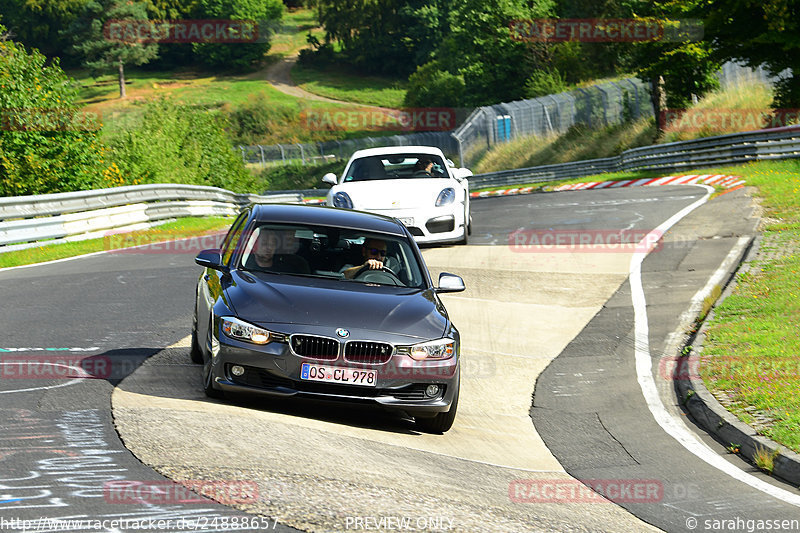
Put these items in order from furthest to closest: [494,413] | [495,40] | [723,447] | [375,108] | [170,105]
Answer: [375,108]
[495,40]
[170,105]
[494,413]
[723,447]

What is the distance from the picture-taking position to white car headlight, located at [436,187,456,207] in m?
16.7

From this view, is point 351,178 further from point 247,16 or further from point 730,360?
point 247,16

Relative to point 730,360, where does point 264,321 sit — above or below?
above

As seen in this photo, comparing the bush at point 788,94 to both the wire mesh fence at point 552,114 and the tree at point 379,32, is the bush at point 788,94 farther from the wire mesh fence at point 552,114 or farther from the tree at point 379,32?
the tree at point 379,32

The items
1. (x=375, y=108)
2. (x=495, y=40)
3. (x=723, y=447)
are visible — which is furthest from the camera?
(x=375, y=108)

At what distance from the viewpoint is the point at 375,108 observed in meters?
113

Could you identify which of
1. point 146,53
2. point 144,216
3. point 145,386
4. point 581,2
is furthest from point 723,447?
point 146,53

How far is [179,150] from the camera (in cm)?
3781

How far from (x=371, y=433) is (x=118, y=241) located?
51.8 feet

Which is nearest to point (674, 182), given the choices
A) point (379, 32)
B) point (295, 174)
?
point (295, 174)

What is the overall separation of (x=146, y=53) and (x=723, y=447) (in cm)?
11894

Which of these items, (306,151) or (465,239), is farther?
(306,151)

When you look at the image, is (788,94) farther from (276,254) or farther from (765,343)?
(276,254)

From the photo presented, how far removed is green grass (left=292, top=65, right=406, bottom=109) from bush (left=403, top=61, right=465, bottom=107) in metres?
10.9
